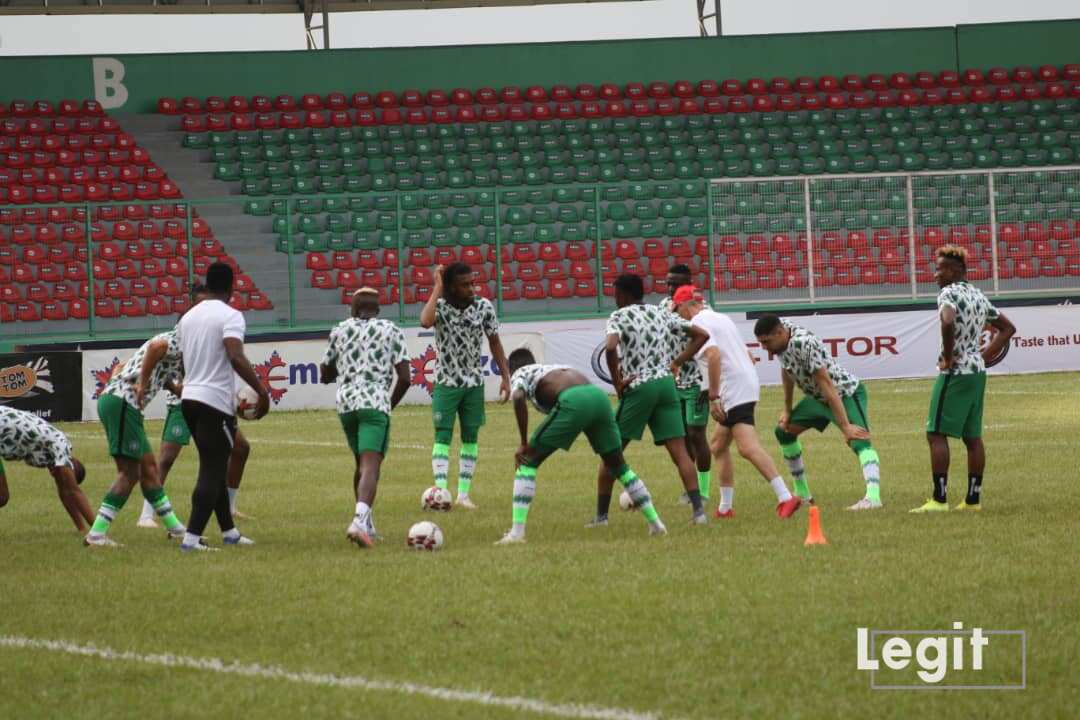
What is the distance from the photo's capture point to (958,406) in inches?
472

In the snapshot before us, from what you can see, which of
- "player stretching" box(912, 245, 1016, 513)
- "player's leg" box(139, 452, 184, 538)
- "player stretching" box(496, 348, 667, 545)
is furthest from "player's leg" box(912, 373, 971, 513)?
"player's leg" box(139, 452, 184, 538)

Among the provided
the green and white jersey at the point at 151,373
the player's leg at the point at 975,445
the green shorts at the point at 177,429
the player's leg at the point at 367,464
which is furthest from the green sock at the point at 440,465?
the player's leg at the point at 975,445

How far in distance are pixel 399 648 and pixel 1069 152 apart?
32601mm

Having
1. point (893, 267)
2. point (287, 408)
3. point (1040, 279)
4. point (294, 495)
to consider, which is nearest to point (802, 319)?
point (893, 267)

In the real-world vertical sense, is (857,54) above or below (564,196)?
above

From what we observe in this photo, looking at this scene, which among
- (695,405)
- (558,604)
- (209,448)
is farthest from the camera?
(695,405)

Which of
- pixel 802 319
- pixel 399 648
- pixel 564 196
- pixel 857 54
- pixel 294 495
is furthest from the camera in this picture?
pixel 857 54

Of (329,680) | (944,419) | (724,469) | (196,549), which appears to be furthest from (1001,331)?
(329,680)

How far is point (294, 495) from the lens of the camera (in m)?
15.0

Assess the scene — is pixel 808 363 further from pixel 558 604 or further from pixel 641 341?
pixel 558 604

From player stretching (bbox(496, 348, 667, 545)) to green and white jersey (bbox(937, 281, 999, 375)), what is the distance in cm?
288

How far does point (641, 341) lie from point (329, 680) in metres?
5.24

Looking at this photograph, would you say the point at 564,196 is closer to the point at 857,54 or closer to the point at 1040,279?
the point at 1040,279

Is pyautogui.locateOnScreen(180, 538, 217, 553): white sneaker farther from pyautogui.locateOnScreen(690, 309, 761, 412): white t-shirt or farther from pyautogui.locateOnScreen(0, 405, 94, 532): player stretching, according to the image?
pyautogui.locateOnScreen(690, 309, 761, 412): white t-shirt
